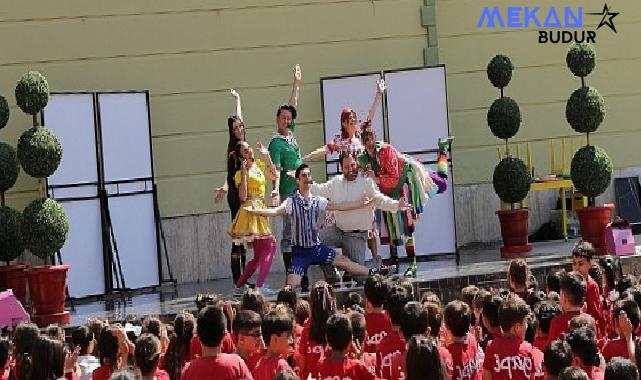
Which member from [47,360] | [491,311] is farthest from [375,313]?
[47,360]

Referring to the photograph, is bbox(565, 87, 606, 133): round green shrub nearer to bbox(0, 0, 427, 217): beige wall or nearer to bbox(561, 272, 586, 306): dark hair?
bbox(0, 0, 427, 217): beige wall

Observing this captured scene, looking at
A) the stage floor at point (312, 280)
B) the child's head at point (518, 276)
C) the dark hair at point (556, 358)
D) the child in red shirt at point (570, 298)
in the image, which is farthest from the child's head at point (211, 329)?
the stage floor at point (312, 280)

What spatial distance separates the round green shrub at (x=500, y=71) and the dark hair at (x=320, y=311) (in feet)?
25.5

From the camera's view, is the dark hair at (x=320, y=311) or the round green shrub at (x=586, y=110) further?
the round green shrub at (x=586, y=110)

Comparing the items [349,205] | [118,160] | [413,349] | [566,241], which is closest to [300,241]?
[349,205]

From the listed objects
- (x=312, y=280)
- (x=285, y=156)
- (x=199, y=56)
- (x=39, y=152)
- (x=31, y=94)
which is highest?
(x=199, y=56)

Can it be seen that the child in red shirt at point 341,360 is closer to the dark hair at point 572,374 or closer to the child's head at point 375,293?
the dark hair at point 572,374

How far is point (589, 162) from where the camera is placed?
1465 centimetres

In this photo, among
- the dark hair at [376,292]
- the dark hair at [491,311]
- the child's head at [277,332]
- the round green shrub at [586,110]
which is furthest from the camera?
the round green shrub at [586,110]

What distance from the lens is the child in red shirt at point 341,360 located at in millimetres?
6652

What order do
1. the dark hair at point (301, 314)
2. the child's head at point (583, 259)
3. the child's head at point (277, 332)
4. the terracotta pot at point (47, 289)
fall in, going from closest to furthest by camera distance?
the child's head at point (277, 332) → the dark hair at point (301, 314) → the child's head at point (583, 259) → the terracotta pot at point (47, 289)

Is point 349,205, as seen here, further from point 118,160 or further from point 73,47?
point 73,47

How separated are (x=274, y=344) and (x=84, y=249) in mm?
7107

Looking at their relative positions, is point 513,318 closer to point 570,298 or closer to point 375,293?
point 570,298
